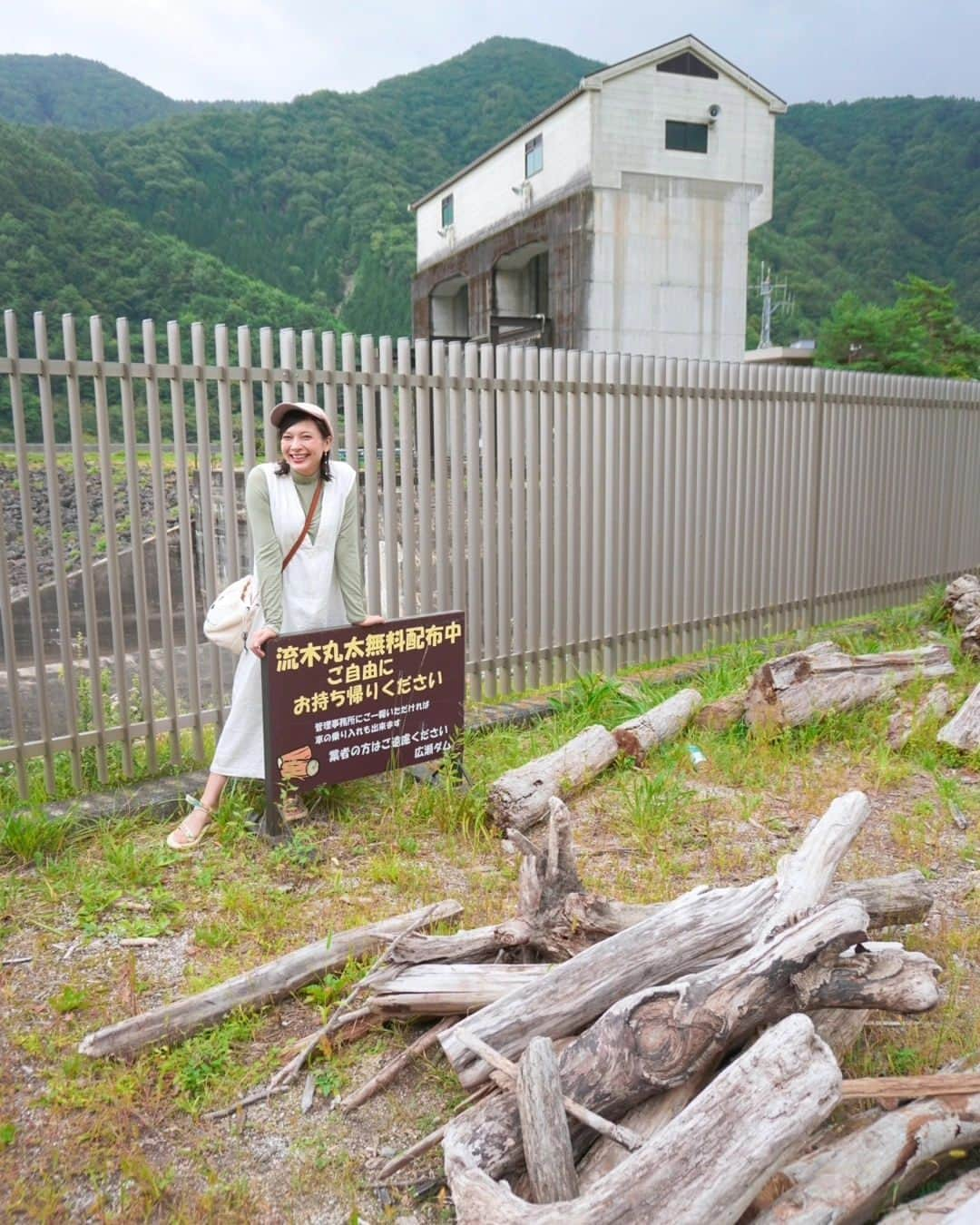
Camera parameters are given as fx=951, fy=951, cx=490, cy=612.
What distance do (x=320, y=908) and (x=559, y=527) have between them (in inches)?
133

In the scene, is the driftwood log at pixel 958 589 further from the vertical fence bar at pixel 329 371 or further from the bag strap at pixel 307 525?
the bag strap at pixel 307 525

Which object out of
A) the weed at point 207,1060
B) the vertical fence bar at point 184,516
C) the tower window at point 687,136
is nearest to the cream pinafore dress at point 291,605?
the vertical fence bar at point 184,516

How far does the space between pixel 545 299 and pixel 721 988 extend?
3055 cm

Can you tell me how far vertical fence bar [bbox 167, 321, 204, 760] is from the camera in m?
4.46

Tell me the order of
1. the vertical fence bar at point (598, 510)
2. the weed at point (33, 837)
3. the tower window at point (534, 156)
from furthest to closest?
the tower window at point (534, 156) → the vertical fence bar at point (598, 510) → the weed at point (33, 837)

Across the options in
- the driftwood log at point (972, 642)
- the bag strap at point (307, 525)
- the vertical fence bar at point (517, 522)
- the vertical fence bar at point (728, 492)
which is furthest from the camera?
the vertical fence bar at point (728, 492)

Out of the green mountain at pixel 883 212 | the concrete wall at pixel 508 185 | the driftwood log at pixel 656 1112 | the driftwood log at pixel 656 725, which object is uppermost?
the green mountain at pixel 883 212

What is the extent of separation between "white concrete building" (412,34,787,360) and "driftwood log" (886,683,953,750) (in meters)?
21.0

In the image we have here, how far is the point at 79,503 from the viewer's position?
172 inches

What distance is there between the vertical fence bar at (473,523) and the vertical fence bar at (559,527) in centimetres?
58

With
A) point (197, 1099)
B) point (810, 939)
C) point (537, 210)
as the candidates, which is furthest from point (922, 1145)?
point (537, 210)

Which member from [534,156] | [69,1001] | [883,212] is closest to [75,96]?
[883,212]

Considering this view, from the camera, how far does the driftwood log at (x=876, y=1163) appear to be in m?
2.00

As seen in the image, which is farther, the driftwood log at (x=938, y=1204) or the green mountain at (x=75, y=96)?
the green mountain at (x=75, y=96)
